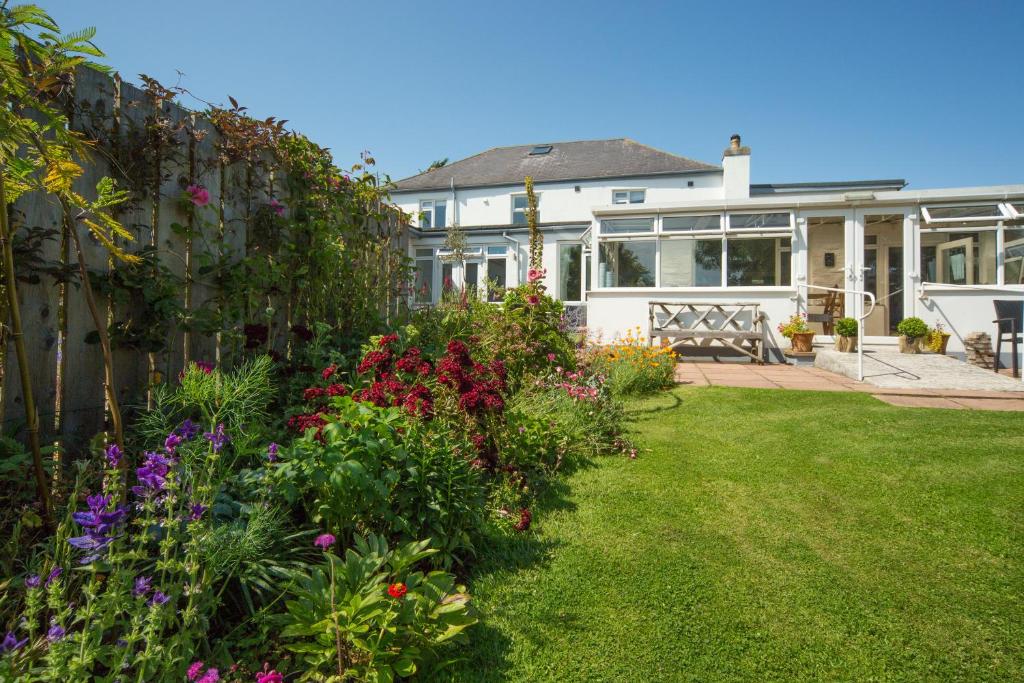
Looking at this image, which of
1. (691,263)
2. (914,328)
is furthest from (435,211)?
(914,328)

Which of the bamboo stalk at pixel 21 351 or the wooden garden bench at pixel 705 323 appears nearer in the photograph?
the bamboo stalk at pixel 21 351

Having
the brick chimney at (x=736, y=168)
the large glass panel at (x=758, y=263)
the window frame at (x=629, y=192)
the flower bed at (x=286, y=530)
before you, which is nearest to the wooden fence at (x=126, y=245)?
the flower bed at (x=286, y=530)

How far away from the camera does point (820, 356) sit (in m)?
8.27

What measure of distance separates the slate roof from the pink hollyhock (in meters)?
18.4

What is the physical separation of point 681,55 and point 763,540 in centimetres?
937

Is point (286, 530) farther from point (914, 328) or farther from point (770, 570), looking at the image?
point (914, 328)

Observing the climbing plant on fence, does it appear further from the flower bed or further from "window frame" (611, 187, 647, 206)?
"window frame" (611, 187, 647, 206)

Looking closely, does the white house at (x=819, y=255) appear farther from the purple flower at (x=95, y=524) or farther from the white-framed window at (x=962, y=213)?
the purple flower at (x=95, y=524)

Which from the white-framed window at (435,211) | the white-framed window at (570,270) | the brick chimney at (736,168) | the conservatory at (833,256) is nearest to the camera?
the conservatory at (833,256)

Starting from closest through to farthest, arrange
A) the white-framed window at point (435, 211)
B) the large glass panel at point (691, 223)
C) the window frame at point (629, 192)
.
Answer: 1. the large glass panel at point (691, 223)
2. the window frame at point (629, 192)
3. the white-framed window at point (435, 211)

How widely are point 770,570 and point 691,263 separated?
9648mm

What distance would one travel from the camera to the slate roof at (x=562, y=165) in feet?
68.2

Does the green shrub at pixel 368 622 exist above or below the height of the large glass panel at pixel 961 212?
below

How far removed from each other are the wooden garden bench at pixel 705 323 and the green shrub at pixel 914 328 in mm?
2146
